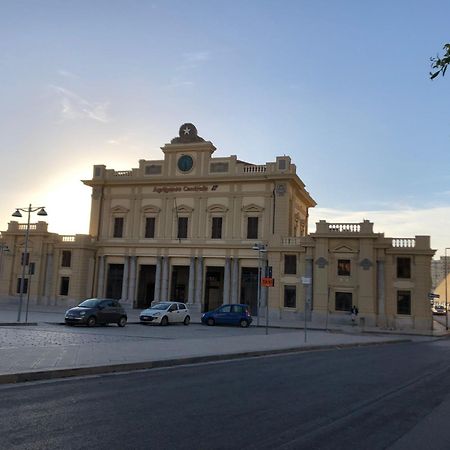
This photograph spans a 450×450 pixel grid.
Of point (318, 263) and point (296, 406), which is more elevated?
point (318, 263)

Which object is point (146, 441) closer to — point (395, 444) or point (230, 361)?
point (395, 444)

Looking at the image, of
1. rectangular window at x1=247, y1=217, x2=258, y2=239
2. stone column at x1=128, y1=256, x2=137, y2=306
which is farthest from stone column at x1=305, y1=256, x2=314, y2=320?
stone column at x1=128, y1=256, x2=137, y2=306

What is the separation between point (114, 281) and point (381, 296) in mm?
25975

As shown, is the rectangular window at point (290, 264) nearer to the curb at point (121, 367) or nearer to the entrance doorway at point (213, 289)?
the entrance doorway at point (213, 289)

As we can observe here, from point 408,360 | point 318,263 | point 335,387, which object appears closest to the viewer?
point 335,387

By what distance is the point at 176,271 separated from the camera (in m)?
51.1

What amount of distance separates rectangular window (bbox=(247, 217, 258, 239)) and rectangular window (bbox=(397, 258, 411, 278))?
13.0m

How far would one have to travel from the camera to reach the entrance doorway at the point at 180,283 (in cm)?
5094

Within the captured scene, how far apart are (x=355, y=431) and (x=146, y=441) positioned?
2982 millimetres

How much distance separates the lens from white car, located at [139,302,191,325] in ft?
102

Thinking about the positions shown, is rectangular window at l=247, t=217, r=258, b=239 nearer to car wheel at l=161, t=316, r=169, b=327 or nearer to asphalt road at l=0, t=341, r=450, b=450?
car wheel at l=161, t=316, r=169, b=327

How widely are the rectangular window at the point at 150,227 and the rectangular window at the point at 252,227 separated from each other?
32.5ft

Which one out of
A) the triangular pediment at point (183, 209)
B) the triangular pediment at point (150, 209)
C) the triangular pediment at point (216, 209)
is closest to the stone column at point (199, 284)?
the triangular pediment at point (216, 209)

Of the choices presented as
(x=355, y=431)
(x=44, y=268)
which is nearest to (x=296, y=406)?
(x=355, y=431)
